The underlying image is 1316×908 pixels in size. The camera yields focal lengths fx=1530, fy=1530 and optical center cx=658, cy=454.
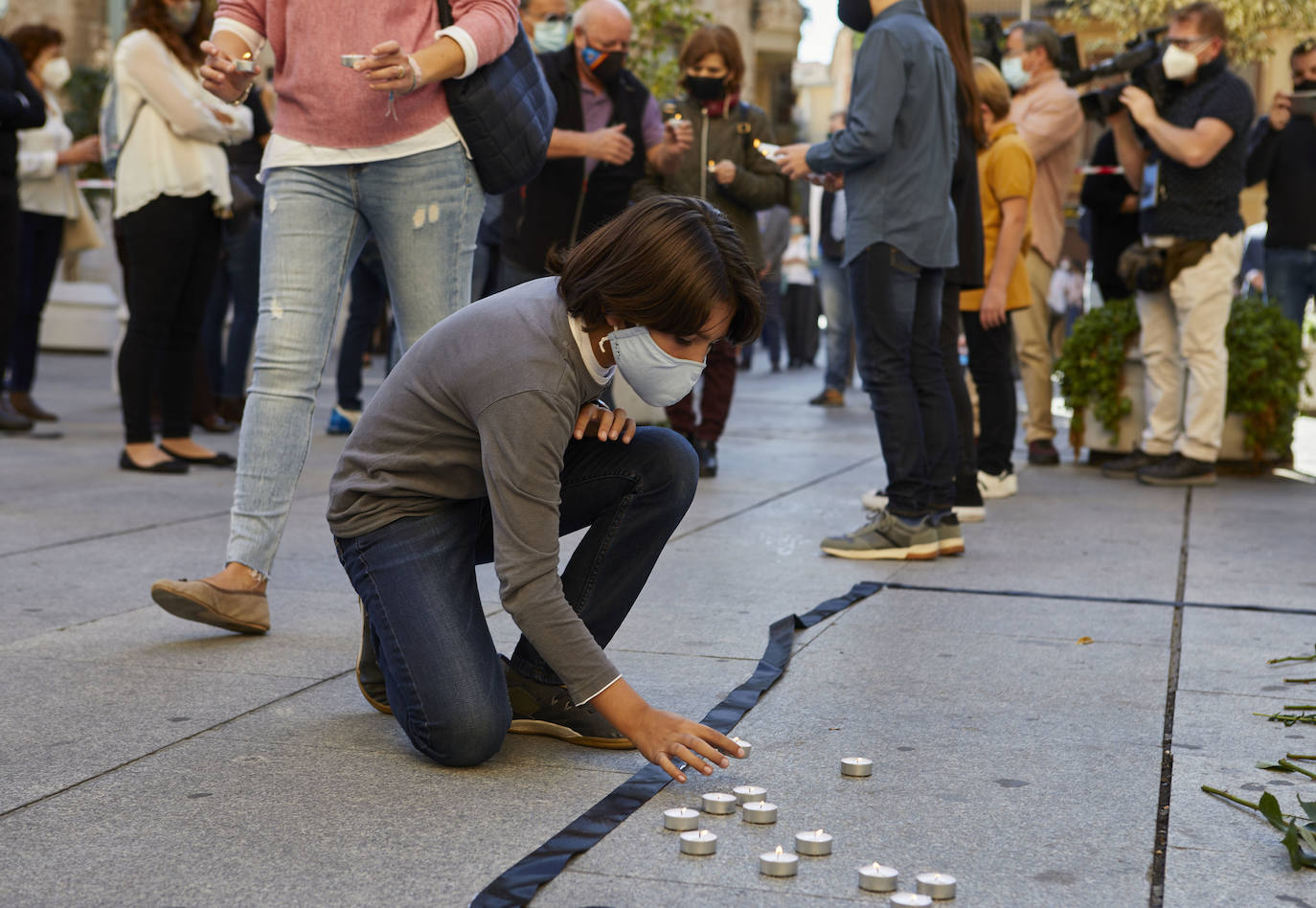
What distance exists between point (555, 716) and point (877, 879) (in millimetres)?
918

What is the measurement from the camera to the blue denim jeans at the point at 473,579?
2568mm

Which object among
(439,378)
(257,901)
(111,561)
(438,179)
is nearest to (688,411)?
(111,561)

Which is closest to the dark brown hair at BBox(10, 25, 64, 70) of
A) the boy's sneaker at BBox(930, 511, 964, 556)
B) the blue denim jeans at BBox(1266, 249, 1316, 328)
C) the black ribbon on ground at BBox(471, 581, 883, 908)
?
the boy's sneaker at BBox(930, 511, 964, 556)

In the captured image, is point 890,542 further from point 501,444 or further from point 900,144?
point 501,444

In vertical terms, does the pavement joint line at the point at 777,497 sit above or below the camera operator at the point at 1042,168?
below

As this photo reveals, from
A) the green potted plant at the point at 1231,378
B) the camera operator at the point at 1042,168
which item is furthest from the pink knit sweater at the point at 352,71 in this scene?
the green potted plant at the point at 1231,378

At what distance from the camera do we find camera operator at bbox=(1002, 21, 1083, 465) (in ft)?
23.7

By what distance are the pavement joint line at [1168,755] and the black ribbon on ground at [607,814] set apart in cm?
77

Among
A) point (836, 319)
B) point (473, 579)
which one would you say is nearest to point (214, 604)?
point (473, 579)

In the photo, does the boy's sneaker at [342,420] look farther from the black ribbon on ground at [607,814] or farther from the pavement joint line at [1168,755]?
the black ribbon on ground at [607,814]

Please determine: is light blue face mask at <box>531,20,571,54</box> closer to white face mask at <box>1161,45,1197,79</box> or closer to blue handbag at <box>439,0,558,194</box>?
white face mask at <box>1161,45,1197,79</box>

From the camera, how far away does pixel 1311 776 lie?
2525mm

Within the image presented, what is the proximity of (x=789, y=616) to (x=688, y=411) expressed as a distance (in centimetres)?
333

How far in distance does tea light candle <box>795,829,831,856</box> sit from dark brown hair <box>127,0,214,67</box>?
16.4 feet
